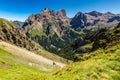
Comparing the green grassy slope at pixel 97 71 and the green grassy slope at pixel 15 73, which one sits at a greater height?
the green grassy slope at pixel 15 73

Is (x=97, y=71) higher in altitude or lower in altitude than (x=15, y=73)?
lower

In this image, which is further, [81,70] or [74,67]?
[74,67]

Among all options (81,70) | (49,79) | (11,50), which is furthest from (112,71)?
(11,50)

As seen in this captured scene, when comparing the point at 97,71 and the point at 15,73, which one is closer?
the point at 97,71

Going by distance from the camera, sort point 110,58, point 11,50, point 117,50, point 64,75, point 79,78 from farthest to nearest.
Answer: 1. point 11,50
2. point 117,50
3. point 110,58
4. point 64,75
5. point 79,78

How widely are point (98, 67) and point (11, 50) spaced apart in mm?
167530

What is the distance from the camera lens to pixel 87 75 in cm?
2231

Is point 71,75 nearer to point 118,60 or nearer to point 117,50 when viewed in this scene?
point 118,60

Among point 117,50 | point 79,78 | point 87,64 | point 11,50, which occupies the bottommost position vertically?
point 79,78

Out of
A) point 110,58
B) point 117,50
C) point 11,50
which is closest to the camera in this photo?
point 110,58

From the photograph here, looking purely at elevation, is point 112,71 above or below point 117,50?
below

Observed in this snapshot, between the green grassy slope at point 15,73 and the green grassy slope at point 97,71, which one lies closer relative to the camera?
the green grassy slope at point 97,71

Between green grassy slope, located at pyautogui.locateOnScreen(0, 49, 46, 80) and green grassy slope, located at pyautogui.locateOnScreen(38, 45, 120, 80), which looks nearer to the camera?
green grassy slope, located at pyautogui.locateOnScreen(38, 45, 120, 80)

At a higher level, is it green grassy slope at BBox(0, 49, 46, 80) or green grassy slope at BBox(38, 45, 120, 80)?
green grassy slope at BBox(0, 49, 46, 80)
